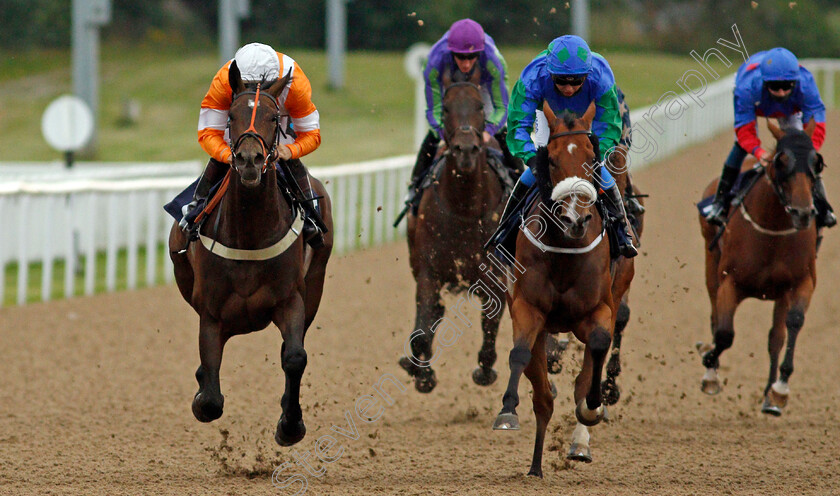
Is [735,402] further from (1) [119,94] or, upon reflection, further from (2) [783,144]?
(1) [119,94]

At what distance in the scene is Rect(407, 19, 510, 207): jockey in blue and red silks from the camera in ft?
23.1

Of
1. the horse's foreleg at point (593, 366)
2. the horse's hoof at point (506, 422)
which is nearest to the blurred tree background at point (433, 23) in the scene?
the horse's foreleg at point (593, 366)

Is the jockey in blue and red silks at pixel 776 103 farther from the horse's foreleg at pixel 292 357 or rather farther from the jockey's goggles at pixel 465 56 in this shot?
the horse's foreleg at pixel 292 357

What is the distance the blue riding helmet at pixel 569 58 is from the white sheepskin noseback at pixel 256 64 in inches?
51.0

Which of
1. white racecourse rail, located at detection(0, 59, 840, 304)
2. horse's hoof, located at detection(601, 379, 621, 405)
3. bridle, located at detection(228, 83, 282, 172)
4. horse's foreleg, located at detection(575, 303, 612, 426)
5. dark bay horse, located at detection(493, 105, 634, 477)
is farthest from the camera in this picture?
white racecourse rail, located at detection(0, 59, 840, 304)

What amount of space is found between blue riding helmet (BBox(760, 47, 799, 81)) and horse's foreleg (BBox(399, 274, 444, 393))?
2334 mm

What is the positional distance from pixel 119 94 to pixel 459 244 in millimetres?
30483

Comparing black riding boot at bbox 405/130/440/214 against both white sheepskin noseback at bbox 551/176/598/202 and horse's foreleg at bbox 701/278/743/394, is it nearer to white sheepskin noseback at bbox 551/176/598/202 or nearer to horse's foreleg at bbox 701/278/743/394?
horse's foreleg at bbox 701/278/743/394

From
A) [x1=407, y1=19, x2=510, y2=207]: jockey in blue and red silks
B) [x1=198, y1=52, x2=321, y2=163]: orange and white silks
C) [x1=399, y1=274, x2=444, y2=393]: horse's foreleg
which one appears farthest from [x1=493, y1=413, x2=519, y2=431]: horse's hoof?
[x1=407, y1=19, x2=510, y2=207]: jockey in blue and red silks

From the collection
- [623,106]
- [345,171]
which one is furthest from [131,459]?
[345,171]

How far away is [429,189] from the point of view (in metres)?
7.14

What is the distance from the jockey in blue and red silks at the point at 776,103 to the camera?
6.89 m

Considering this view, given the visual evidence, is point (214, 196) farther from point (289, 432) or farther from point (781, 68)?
point (781, 68)

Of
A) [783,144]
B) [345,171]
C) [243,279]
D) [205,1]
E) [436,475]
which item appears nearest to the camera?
[243,279]
